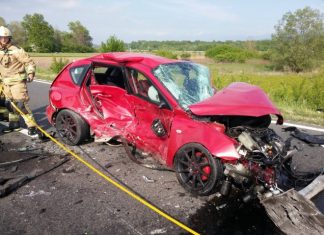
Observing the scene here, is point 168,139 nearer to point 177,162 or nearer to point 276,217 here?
point 177,162

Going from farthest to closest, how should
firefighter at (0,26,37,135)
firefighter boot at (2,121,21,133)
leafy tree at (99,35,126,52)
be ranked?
leafy tree at (99,35,126,52) → firefighter boot at (2,121,21,133) → firefighter at (0,26,37,135)

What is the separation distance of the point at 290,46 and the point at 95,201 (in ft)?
165

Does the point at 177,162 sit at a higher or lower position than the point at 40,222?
higher

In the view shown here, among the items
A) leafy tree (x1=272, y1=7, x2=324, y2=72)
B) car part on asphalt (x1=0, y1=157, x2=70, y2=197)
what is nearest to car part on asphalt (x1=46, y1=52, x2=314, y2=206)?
car part on asphalt (x1=0, y1=157, x2=70, y2=197)

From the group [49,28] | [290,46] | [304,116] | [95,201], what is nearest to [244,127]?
[95,201]

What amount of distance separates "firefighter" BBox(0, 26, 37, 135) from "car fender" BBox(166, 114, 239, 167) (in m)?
3.25

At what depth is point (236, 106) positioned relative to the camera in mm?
3998

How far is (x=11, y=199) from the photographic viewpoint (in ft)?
12.9

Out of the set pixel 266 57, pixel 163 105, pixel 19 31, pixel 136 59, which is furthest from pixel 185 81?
pixel 19 31

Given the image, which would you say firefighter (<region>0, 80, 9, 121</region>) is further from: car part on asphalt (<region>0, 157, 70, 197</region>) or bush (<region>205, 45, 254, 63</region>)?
bush (<region>205, 45, 254, 63</region>)

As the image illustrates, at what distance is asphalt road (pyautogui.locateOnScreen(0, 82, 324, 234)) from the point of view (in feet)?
10.9

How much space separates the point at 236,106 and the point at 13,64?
425 cm

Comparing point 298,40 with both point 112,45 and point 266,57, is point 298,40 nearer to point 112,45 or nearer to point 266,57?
point 266,57

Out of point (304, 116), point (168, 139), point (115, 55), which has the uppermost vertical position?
point (115, 55)
